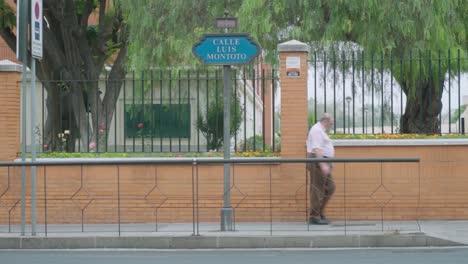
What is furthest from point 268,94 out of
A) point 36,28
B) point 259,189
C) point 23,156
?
point 36,28

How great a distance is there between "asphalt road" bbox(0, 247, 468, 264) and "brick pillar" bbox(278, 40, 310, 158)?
3149 mm

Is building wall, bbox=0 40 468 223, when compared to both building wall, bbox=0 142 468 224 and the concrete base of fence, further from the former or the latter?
the concrete base of fence

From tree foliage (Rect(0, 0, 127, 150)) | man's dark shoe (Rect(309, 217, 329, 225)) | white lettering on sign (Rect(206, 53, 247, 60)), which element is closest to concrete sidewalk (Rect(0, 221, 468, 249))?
man's dark shoe (Rect(309, 217, 329, 225))

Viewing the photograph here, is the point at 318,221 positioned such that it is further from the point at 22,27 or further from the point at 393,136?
the point at 22,27

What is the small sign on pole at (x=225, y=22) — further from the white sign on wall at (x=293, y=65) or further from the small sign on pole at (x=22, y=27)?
the small sign on pole at (x=22, y=27)

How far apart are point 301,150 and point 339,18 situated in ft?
19.4

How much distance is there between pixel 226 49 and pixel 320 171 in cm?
233

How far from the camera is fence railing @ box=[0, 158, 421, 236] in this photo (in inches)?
541

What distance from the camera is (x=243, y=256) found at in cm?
1141

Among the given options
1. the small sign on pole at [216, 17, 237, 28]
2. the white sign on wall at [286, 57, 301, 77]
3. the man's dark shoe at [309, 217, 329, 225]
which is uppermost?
the small sign on pole at [216, 17, 237, 28]

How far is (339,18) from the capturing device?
20016 millimetres

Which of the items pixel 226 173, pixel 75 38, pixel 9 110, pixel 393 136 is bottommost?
pixel 226 173

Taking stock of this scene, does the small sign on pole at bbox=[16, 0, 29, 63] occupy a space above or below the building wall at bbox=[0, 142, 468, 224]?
above

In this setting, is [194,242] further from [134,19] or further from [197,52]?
[134,19]
